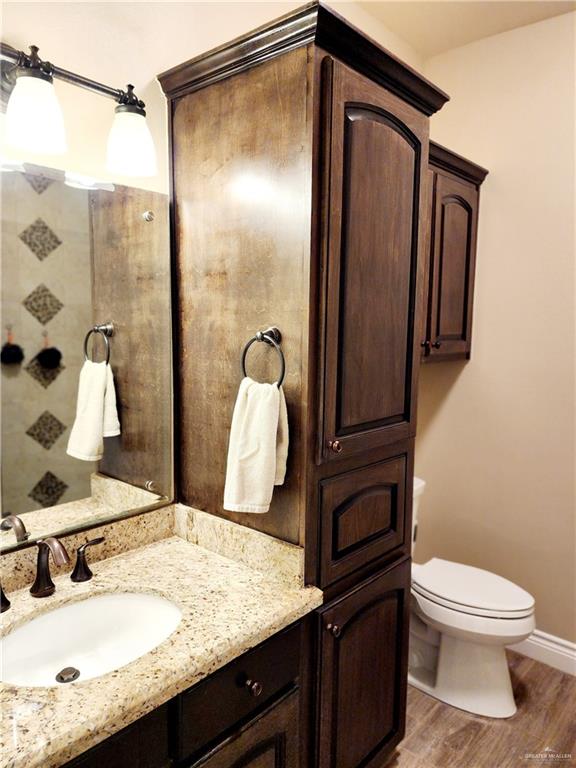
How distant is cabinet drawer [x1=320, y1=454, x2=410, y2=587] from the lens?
141cm

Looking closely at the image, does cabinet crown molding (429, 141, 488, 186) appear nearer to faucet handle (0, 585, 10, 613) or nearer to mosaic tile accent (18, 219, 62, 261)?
mosaic tile accent (18, 219, 62, 261)

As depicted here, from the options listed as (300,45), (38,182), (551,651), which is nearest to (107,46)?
(38,182)

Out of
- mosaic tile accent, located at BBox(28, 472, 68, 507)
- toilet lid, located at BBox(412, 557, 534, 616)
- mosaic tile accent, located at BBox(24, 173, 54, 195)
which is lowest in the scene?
toilet lid, located at BBox(412, 557, 534, 616)

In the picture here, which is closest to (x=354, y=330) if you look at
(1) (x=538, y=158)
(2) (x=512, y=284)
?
(2) (x=512, y=284)

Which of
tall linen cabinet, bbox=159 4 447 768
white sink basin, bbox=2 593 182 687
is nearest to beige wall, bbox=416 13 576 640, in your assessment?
tall linen cabinet, bbox=159 4 447 768

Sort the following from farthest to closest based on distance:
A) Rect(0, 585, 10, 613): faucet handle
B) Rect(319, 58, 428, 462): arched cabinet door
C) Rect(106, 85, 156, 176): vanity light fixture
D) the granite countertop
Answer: Rect(106, 85, 156, 176): vanity light fixture → Rect(319, 58, 428, 462): arched cabinet door → Rect(0, 585, 10, 613): faucet handle → the granite countertop

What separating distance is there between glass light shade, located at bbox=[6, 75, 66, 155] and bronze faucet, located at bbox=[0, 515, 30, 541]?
2.83ft

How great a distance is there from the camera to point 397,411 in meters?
1.60

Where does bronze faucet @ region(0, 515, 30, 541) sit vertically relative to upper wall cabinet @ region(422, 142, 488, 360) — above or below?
below

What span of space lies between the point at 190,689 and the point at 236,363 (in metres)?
0.75

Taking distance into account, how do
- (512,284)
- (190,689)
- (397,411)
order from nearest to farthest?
1. (190,689)
2. (397,411)
3. (512,284)

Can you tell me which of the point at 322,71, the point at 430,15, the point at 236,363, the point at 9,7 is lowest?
the point at 236,363

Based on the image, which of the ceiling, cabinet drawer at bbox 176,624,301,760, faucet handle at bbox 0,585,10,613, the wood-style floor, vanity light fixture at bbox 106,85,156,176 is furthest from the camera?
the ceiling

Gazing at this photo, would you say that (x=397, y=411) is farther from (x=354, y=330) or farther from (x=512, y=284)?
(x=512, y=284)
